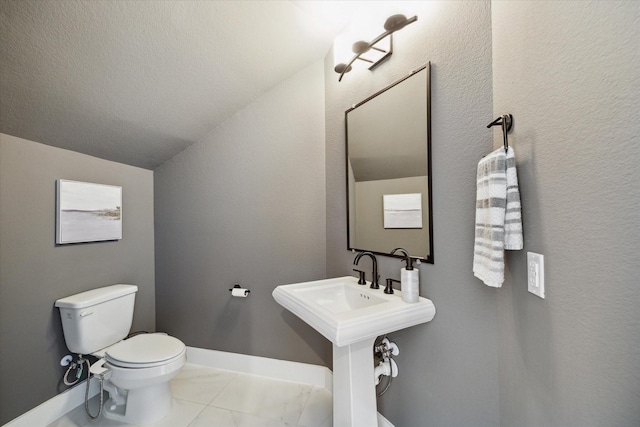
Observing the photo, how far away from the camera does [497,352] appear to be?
95 centimetres

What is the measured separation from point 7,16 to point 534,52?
1.87 metres

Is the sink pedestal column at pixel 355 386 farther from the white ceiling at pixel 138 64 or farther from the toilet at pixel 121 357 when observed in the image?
the white ceiling at pixel 138 64

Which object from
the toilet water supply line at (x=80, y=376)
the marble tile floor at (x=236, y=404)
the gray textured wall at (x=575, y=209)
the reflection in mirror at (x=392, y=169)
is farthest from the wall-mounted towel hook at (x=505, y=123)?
the toilet water supply line at (x=80, y=376)

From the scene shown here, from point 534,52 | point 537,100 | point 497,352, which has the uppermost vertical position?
point 534,52

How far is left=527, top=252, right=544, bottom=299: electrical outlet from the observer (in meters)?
0.73

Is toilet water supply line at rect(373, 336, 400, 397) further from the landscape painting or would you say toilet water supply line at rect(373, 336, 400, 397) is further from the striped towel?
the landscape painting

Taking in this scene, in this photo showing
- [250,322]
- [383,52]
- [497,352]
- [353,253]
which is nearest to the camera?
[497,352]

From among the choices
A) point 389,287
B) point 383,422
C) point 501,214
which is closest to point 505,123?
point 501,214

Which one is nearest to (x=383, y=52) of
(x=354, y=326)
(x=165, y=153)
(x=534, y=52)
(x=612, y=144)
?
(x=534, y=52)

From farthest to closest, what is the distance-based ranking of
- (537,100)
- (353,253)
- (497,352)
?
(353,253), (497,352), (537,100)

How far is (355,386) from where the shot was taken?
1.18 meters

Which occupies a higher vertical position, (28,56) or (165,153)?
(28,56)

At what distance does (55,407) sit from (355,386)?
6.13ft

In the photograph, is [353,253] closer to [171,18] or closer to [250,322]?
[250,322]
